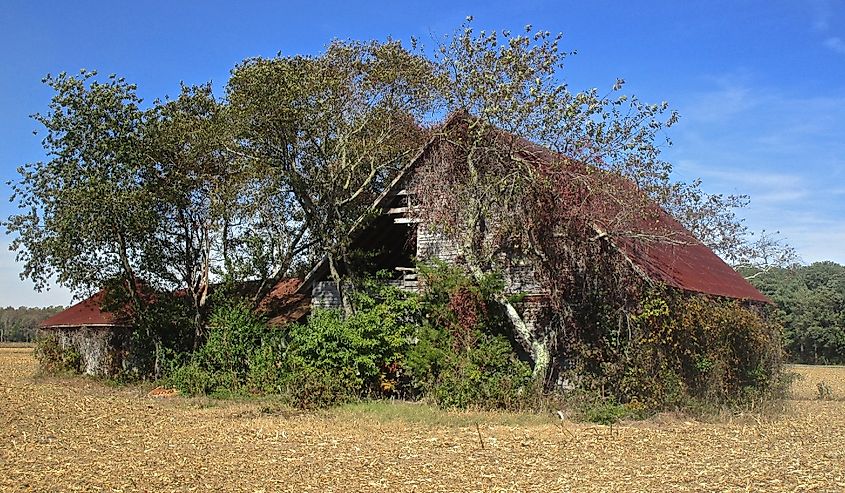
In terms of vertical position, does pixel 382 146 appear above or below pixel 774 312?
above

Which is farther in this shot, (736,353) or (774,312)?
(774,312)

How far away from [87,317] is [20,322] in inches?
2751

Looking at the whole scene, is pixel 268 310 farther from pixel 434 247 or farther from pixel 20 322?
pixel 20 322

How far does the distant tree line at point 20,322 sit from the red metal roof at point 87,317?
53201 mm

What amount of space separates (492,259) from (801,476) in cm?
853

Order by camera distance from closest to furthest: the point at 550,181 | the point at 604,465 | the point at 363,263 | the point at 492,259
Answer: the point at 604,465
the point at 550,181
the point at 492,259
the point at 363,263

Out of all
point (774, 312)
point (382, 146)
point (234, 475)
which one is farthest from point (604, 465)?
point (382, 146)

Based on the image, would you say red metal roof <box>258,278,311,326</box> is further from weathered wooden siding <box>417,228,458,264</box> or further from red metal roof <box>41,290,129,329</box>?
weathered wooden siding <box>417,228,458,264</box>

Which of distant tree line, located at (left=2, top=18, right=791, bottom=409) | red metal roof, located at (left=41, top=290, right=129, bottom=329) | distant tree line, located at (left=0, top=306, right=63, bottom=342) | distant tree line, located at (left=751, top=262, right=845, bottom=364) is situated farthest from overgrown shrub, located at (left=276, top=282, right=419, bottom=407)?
distant tree line, located at (left=0, top=306, right=63, bottom=342)

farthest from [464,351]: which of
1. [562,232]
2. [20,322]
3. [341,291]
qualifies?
[20,322]

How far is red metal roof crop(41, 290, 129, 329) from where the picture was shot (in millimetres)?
25281

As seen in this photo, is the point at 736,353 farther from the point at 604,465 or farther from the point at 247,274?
the point at 247,274

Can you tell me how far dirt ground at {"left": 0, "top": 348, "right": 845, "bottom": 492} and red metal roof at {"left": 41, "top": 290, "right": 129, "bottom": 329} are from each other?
9349mm

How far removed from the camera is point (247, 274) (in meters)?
21.8
